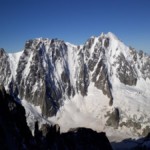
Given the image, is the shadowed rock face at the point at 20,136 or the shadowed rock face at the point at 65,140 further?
the shadowed rock face at the point at 65,140

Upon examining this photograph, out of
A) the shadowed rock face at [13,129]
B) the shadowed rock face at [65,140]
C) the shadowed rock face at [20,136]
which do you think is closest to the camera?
the shadowed rock face at [13,129]

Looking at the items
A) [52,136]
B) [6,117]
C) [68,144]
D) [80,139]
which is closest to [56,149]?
[52,136]

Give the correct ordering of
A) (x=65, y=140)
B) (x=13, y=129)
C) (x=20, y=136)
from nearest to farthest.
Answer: (x=13, y=129)
(x=20, y=136)
(x=65, y=140)

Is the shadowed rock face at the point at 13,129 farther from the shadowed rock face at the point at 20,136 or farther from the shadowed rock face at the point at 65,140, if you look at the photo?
the shadowed rock face at the point at 65,140

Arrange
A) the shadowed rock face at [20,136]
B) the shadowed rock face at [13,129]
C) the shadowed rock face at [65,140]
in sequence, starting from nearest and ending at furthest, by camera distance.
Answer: the shadowed rock face at [13,129], the shadowed rock face at [20,136], the shadowed rock face at [65,140]

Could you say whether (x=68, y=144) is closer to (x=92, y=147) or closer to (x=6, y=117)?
(x=92, y=147)

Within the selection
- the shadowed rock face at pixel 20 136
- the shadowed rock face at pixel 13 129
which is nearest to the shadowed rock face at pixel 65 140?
the shadowed rock face at pixel 20 136

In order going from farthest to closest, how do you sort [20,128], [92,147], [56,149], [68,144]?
1. [92,147]
2. [68,144]
3. [56,149]
4. [20,128]

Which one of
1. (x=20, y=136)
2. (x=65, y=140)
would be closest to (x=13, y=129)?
(x=20, y=136)

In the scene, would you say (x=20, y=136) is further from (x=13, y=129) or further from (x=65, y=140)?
(x=65, y=140)

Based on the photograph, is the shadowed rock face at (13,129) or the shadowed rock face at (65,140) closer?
the shadowed rock face at (13,129)

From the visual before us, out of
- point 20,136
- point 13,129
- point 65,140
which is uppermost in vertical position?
point 13,129
